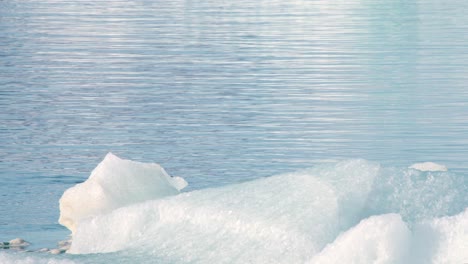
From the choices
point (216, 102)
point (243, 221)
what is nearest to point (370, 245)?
point (243, 221)

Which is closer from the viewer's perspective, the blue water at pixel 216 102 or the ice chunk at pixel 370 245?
the ice chunk at pixel 370 245

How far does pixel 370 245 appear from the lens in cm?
1042

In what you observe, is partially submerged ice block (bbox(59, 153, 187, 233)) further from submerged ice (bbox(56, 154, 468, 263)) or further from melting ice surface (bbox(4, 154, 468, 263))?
melting ice surface (bbox(4, 154, 468, 263))

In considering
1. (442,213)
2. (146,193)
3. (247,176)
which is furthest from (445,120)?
(442,213)

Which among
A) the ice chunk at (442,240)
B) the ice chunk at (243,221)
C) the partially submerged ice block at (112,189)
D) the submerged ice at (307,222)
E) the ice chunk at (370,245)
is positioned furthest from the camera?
the partially submerged ice block at (112,189)

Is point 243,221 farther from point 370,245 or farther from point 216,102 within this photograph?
point 216,102

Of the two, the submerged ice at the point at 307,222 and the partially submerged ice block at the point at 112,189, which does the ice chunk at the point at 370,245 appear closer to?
the submerged ice at the point at 307,222

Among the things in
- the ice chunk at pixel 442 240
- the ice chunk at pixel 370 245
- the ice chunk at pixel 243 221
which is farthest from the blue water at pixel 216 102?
the ice chunk at pixel 370 245

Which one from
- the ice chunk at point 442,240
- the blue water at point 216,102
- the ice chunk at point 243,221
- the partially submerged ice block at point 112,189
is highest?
the ice chunk at point 442,240

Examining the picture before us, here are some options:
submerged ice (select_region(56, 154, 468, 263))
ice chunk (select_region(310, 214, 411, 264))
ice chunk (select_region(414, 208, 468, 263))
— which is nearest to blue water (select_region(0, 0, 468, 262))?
submerged ice (select_region(56, 154, 468, 263))

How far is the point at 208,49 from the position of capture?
164 feet

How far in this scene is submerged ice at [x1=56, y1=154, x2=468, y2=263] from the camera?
10.5m

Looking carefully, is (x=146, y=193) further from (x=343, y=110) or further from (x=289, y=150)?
(x=343, y=110)

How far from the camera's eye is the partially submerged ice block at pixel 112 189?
14266mm
